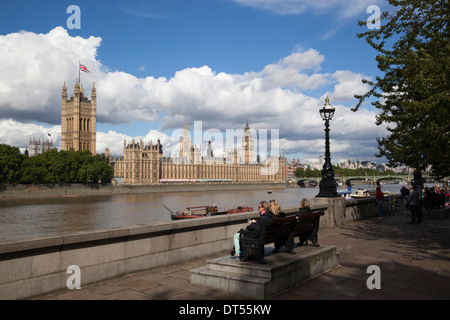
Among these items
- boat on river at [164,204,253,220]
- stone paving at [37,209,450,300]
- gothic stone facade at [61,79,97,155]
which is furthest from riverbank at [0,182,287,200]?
stone paving at [37,209,450,300]

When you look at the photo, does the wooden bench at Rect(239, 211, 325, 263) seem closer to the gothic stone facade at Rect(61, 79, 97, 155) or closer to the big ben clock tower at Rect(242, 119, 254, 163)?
the gothic stone facade at Rect(61, 79, 97, 155)

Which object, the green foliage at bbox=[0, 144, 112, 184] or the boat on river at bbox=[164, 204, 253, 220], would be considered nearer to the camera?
the boat on river at bbox=[164, 204, 253, 220]

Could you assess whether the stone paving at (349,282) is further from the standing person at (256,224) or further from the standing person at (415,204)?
the standing person at (415,204)

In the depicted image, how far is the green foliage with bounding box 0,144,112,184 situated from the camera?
227 ft

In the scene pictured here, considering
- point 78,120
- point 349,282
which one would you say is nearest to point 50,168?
point 78,120

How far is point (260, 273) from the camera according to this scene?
18.9ft

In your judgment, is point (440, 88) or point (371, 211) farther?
point (371, 211)

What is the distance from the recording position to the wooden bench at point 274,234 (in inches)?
239

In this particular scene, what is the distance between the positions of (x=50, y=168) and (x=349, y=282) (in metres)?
83.2

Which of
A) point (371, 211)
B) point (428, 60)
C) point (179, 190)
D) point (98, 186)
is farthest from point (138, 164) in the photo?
point (428, 60)

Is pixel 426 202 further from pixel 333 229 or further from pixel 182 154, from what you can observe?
pixel 182 154

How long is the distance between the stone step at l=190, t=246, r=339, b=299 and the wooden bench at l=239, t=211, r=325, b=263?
0.54ft

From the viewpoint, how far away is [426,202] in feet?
65.0

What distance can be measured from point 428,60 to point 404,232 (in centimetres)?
714
